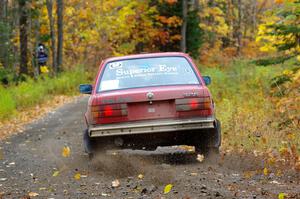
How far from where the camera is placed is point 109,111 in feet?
30.1

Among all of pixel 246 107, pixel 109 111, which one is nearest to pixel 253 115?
pixel 246 107

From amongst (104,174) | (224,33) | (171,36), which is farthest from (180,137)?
(224,33)

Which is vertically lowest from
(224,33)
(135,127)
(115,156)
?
(224,33)

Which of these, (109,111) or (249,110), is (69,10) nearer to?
(249,110)

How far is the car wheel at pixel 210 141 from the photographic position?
381 inches

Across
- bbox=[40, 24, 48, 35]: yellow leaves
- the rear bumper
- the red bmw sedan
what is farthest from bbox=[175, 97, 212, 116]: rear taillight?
bbox=[40, 24, 48, 35]: yellow leaves

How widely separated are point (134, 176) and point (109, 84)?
1812mm

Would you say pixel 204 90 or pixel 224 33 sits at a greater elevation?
pixel 204 90

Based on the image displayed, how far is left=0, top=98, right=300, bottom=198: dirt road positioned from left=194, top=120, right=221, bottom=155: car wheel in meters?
0.16

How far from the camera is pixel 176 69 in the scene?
10.1 metres

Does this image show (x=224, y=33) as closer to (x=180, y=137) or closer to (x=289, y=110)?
(x=289, y=110)

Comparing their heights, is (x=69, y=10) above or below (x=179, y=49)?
above

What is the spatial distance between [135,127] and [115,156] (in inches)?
53.9

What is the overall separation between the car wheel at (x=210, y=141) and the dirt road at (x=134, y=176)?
0.16 meters
